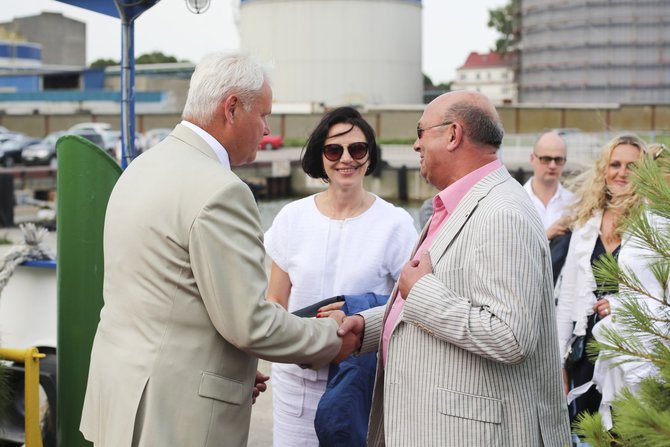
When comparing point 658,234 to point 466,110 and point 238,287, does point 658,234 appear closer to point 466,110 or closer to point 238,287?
point 466,110

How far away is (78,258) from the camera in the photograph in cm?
380

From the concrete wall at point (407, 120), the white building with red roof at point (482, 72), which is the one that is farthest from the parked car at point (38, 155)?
the white building with red roof at point (482, 72)

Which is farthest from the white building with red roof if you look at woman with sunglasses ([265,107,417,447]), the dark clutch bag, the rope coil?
woman with sunglasses ([265,107,417,447])

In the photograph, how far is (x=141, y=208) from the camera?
263cm

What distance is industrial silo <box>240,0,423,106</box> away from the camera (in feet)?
226

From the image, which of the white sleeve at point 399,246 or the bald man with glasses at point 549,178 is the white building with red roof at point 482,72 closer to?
the bald man with glasses at point 549,178

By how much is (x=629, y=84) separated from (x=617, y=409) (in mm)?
65343

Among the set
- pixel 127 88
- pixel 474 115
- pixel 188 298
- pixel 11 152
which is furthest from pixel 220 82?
pixel 11 152

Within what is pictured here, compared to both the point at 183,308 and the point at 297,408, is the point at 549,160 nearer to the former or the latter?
the point at 297,408

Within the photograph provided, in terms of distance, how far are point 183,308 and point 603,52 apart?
215ft

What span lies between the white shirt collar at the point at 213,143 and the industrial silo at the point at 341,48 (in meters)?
66.0

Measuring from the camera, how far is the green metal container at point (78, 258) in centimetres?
378

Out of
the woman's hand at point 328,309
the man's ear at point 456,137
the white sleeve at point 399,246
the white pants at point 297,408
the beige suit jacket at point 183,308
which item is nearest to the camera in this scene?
the beige suit jacket at point 183,308

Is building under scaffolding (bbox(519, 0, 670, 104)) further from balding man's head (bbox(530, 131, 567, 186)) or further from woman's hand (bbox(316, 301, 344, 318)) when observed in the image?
woman's hand (bbox(316, 301, 344, 318))
